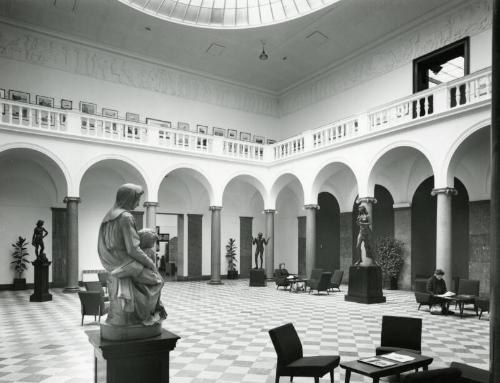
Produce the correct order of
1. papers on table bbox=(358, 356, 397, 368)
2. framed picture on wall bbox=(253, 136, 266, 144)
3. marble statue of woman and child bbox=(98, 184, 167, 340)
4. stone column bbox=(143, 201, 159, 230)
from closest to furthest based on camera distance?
marble statue of woman and child bbox=(98, 184, 167, 340) < papers on table bbox=(358, 356, 397, 368) < stone column bbox=(143, 201, 159, 230) < framed picture on wall bbox=(253, 136, 266, 144)

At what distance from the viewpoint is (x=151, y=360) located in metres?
4.07

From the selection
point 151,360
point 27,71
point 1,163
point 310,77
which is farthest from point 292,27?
point 151,360

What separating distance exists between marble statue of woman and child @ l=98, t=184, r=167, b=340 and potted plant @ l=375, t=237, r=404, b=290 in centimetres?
1515

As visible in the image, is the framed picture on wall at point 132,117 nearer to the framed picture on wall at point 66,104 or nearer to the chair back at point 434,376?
the framed picture on wall at point 66,104

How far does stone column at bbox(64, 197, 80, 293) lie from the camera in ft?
52.5

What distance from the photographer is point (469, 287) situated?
1210cm

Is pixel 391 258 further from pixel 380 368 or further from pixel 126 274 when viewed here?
pixel 126 274

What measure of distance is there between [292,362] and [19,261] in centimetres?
1528

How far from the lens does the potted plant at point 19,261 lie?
17.4m

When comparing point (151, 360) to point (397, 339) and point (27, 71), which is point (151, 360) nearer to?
point (397, 339)

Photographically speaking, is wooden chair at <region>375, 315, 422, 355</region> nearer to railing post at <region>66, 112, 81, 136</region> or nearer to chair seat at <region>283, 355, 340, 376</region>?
chair seat at <region>283, 355, 340, 376</region>

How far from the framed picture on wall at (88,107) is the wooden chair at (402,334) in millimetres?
17149

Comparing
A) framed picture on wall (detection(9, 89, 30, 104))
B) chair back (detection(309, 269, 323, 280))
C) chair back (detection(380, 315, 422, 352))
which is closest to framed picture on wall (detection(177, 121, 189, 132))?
framed picture on wall (detection(9, 89, 30, 104))

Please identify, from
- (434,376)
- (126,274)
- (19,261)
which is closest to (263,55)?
(19,261)
